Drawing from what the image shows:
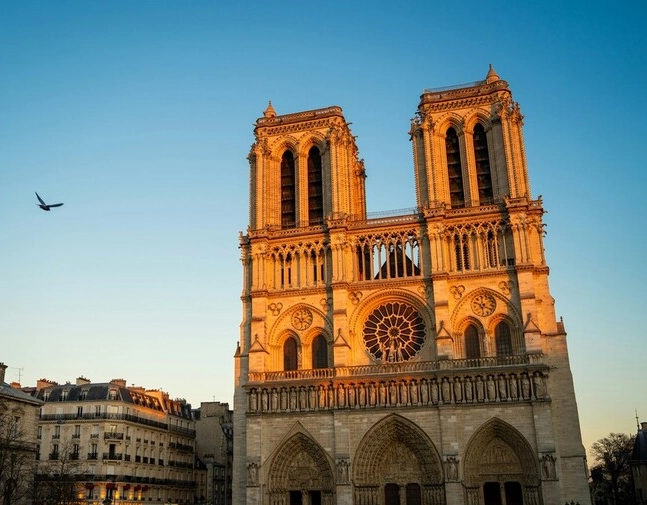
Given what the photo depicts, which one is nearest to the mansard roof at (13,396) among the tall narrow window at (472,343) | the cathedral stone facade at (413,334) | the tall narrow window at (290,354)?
the cathedral stone facade at (413,334)

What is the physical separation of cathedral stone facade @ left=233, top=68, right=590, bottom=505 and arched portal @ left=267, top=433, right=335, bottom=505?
→ 8cm

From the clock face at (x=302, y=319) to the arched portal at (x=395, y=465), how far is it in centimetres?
657

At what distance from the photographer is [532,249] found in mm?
37000

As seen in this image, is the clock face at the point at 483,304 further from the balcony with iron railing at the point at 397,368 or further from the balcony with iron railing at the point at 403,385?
the balcony with iron railing at the point at 403,385

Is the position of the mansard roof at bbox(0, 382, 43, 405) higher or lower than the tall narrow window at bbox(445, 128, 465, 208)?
lower

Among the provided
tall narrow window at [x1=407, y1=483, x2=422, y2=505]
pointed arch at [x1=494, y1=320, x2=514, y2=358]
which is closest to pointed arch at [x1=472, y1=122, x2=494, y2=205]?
pointed arch at [x1=494, y1=320, x2=514, y2=358]

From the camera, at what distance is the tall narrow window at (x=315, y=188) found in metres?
41.8

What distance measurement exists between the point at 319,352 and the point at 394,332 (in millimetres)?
4022

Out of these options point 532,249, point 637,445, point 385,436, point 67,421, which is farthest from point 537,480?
point 67,421

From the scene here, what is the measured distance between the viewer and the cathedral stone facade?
34.3 m

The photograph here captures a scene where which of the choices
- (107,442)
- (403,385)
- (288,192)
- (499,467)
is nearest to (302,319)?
(403,385)

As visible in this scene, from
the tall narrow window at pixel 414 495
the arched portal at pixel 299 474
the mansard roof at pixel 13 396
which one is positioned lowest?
the tall narrow window at pixel 414 495

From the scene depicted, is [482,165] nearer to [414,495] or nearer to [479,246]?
[479,246]

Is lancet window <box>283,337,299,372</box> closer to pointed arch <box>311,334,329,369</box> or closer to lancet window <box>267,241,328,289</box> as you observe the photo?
pointed arch <box>311,334,329,369</box>
